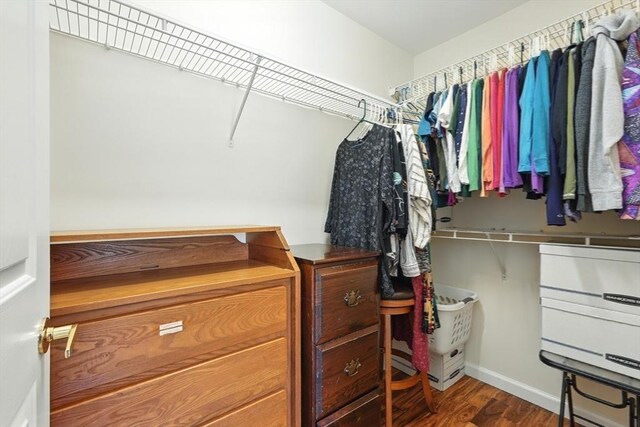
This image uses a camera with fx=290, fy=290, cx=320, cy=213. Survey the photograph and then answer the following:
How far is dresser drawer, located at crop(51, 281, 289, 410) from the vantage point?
27.7 inches

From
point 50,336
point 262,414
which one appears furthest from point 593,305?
point 50,336

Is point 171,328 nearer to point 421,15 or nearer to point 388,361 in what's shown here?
point 388,361

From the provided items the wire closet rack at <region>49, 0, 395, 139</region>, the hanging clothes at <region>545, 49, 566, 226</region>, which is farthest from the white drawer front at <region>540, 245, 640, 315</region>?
the wire closet rack at <region>49, 0, 395, 139</region>

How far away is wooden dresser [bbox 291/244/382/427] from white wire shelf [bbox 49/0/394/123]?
0.82m

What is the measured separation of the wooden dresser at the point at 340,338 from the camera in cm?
116

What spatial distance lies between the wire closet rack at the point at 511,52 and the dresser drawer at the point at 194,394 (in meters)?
1.72

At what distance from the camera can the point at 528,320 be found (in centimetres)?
183

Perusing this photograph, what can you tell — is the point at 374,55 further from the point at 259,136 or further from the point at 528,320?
the point at 528,320

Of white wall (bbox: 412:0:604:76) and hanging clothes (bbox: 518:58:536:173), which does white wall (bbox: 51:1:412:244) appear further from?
hanging clothes (bbox: 518:58:536:173)

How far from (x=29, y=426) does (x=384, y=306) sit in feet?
4.22

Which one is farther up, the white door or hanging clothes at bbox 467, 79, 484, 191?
hanging clothes at bbox 467, 79, 484, 191

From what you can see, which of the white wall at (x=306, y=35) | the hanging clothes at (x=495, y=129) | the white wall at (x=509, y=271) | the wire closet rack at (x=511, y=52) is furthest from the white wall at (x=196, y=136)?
the white wall at (x=509, y=271)

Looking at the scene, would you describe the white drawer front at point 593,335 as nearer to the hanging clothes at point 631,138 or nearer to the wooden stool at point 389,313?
the hanging clothes at point 631,138

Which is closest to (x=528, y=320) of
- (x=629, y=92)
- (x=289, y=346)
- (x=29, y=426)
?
(x=629, y=92)
